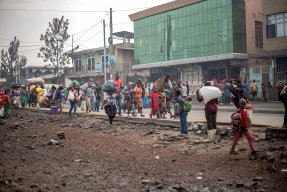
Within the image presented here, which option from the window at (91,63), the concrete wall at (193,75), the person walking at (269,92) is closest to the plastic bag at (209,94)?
the person walking at (269,92)

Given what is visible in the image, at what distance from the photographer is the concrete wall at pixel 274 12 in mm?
23594

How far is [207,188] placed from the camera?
5328 mm

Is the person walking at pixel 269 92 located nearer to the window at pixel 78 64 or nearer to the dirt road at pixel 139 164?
the dirt road at pixel 139 164

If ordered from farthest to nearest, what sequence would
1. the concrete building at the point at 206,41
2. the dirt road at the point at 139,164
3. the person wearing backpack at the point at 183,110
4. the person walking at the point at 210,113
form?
the concrete building at the point at 206,41, the person wearing backpack at the point at 183,110, the person walking at the point at 210,113, the dirt road at the point at 139,164

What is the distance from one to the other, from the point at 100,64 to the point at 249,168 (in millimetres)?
36001

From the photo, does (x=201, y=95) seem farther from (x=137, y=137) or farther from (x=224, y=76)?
(x=224, y=76)

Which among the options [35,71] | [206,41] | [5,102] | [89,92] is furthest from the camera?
[35,71]

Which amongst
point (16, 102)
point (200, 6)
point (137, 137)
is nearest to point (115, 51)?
point (200, 6)

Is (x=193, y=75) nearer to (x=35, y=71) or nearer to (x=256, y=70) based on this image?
(x=256, y=70)

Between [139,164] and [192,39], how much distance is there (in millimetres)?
24684

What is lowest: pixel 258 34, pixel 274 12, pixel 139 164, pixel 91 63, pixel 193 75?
pixel 139 164

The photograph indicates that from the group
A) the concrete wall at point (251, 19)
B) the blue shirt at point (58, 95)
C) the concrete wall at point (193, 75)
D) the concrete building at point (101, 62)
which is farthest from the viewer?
the concrete building at point (101, 62)

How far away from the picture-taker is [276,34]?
79.7 feet

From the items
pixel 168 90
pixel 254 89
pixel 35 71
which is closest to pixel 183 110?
pixel 168 90
